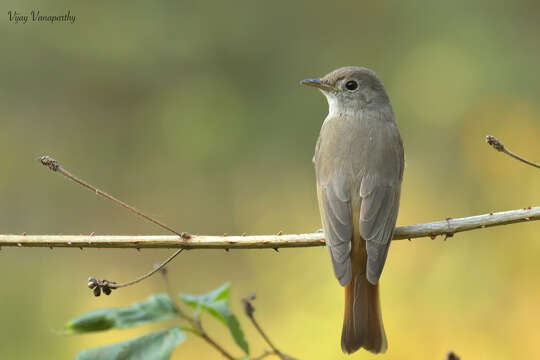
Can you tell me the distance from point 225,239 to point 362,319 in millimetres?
904

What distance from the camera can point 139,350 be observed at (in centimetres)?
238

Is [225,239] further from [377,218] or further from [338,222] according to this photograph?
[377,218]

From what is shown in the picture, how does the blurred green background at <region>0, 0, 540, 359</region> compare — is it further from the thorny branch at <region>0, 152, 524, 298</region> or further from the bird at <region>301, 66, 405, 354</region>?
the thorny branch at <region>0, 152, 524, 298</region>

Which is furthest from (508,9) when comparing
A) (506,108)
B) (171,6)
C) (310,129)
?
(171,6)

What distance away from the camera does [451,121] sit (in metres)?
7.55

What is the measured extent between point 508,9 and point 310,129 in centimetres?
256

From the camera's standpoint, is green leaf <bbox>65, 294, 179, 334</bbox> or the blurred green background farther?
the blurred green background

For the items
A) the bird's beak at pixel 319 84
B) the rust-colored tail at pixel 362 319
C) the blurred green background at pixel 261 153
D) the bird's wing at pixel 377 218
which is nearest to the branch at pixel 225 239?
the bird's wing at pixel 377 218

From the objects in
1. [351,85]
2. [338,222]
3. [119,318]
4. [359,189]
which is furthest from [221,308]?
[351,85]

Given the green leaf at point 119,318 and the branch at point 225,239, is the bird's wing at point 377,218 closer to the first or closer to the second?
the branch at point 225,239

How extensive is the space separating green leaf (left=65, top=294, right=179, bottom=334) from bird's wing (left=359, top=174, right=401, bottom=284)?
117cm

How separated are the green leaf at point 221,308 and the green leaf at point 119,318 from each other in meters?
0.09

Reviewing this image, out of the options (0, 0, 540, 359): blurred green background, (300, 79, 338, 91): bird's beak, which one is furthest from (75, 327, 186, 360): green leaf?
(0, 0, 540, 359): blurred green background

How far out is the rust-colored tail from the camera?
3.45 metres
